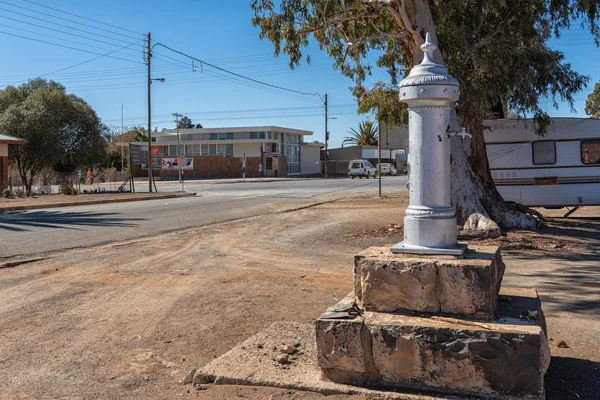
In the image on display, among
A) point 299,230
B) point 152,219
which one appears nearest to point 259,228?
point 299,230

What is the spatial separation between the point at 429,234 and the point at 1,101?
5095 cm

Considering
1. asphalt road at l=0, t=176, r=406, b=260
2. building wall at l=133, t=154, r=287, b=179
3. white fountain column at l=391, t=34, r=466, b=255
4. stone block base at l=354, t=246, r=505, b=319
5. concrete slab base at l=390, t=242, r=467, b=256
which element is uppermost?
building wall at l=133, t=154, r=287, b=179

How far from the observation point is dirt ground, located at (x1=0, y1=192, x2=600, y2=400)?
15.1 feet

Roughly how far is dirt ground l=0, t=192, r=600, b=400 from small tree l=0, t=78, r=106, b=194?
3182cm

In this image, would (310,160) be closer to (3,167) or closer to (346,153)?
(346,153)

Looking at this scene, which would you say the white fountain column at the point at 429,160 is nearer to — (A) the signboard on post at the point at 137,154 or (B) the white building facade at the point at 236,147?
(A) the signboard on post at the point at 137,154

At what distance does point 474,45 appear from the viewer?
44.2 feet

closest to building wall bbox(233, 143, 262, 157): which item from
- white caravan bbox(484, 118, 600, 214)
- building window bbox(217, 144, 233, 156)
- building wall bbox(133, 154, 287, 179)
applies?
building wall bbox(133, 154, 287, 179)

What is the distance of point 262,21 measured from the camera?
1523cm

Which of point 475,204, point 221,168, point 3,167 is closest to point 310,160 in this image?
point 221,168

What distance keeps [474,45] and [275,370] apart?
36.1 feet

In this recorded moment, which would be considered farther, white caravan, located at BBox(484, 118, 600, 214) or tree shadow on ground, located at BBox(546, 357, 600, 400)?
white caravan, located at BBox(484, 118, 600, 214)

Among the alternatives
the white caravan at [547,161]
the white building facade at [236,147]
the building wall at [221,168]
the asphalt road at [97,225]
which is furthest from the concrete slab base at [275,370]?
the building wall at [221,168]

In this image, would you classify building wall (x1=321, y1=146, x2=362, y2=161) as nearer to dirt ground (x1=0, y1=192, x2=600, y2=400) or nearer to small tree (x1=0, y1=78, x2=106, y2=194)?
small tree (x1=0, y1=78, x2=106, y2=194)
